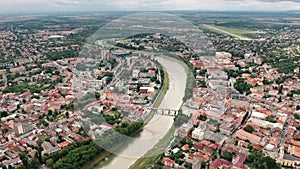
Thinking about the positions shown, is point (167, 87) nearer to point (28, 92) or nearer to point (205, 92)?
point (205, 92)

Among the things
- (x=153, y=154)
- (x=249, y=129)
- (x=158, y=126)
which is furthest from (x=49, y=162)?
(x=249, y=129)

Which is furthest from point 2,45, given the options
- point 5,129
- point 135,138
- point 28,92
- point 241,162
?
point 241,162

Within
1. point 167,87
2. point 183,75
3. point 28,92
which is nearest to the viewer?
point 167,87

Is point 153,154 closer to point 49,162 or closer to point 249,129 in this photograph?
point 49,162

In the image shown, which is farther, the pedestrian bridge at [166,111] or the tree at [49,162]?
the pedestrian bridge at [166,111]

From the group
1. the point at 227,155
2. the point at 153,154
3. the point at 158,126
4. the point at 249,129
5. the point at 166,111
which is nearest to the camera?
the point at 153,154

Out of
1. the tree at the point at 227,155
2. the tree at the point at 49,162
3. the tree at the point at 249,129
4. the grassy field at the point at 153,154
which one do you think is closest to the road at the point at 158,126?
the grassy field at the point at 153,154

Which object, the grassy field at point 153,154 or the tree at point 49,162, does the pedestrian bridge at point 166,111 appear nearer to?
the grassy field at point 153,154

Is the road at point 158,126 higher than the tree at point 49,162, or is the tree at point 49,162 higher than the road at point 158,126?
the road at point 158,126
